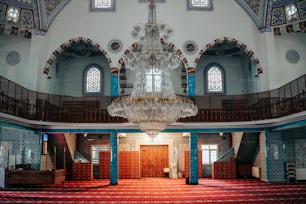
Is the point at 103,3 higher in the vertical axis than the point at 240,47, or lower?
higher

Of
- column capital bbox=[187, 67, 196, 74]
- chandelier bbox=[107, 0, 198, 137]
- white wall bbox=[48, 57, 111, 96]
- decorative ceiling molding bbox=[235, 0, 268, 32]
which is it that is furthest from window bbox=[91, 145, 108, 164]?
decorative ceiling molding bbox=[235, 0, 268, 32]

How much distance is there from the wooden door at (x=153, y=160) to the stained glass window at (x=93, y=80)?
3003 millimetres

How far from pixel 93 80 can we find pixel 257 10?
6.74 metres

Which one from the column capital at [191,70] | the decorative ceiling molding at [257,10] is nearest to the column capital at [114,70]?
the column capital at [191,70]

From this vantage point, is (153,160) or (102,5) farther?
(153,160)

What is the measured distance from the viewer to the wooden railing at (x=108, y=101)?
30.0 feet

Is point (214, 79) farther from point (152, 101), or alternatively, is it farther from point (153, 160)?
point (152, 101)

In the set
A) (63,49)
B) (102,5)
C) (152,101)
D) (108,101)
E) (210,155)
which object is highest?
(102,5)

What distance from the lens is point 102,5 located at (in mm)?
11930

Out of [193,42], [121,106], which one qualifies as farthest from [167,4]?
[121,106]

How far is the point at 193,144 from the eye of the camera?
1110cm

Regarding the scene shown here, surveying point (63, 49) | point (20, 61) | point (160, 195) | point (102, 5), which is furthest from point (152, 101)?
point (20, 61)

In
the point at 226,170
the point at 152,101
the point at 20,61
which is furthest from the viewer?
the point at 226,170

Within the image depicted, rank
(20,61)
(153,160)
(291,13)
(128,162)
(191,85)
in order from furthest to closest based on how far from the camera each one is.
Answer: (153,160) < (128,162) < (20,61) < (191,85) < (291,13)
